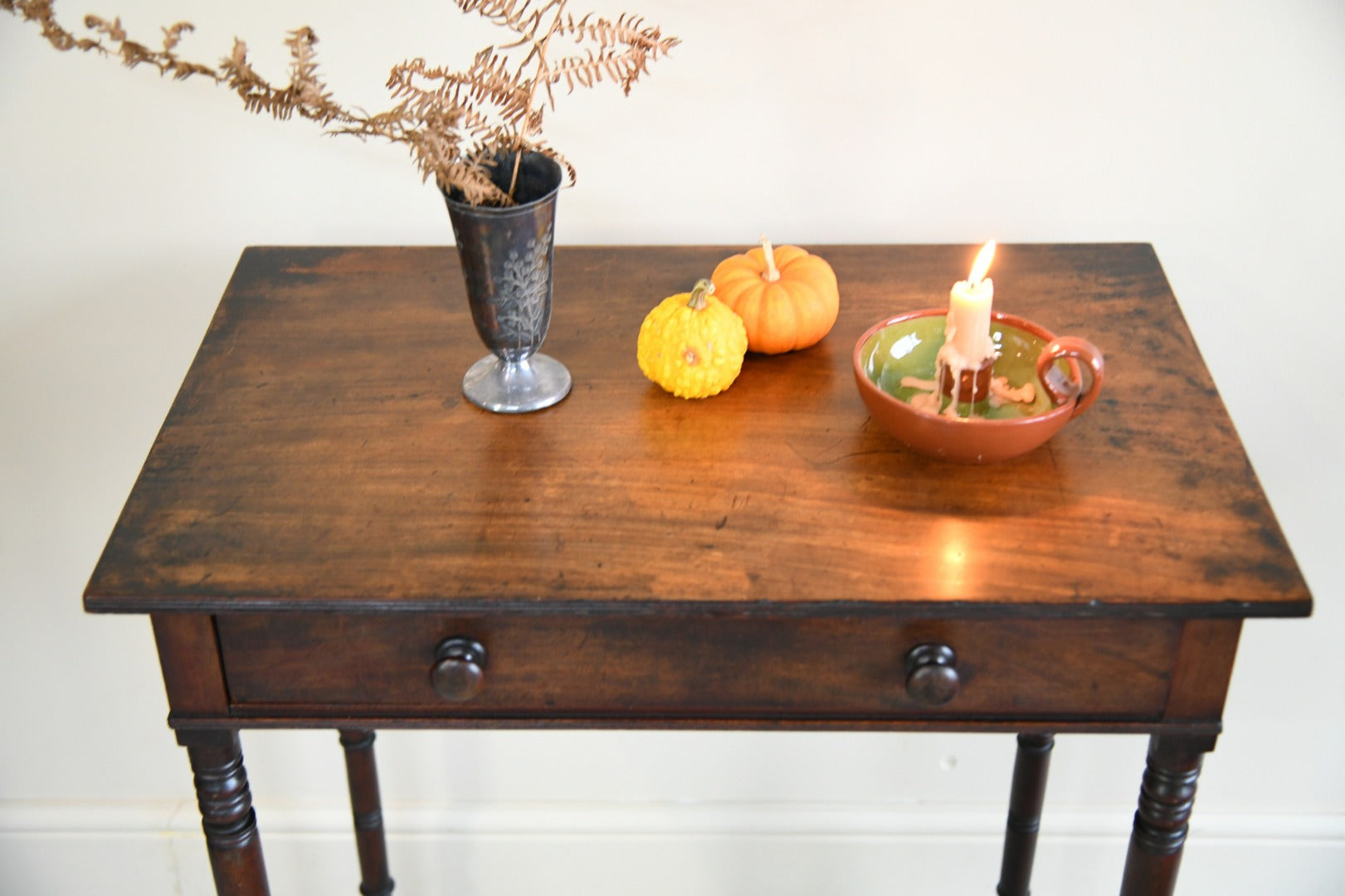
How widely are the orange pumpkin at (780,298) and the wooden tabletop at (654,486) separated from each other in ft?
0.09

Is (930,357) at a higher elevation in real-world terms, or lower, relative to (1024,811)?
higher

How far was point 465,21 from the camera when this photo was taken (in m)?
1.25

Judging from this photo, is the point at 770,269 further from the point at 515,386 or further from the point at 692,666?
the point at 692,666

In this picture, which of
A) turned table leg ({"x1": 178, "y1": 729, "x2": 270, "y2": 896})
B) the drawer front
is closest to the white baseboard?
turned table leg ({"x1": 178, "y1": 729, "x2": 270, "y2": 896})

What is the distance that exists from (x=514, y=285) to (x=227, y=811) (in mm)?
470

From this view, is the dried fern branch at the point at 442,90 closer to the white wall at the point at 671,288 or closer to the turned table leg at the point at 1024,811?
the white wall at the point at 671,288

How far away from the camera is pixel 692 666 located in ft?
3.01

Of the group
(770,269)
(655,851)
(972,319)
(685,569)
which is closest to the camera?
(685,569)

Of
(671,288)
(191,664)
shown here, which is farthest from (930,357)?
(191,664)

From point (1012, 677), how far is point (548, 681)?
1.11 feet

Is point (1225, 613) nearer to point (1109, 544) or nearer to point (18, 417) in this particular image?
point (1109, 544)

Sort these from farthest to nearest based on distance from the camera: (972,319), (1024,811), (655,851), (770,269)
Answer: (655,851), (1024,811), (770,269), (972,319)

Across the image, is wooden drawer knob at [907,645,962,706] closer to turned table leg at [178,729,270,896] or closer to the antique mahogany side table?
the antique mahogany side table

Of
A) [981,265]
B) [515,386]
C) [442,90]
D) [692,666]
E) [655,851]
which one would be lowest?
[655,851]
